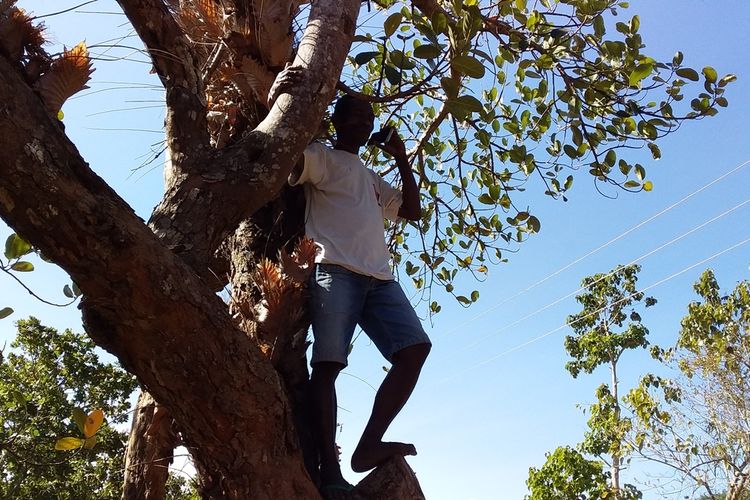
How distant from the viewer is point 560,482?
16172 mm

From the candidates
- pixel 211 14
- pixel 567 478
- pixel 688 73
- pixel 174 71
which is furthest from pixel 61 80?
pixel 567 478

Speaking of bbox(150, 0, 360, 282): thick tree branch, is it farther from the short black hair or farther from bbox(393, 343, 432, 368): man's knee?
bbox(393, 343, 432, 368): man's knee

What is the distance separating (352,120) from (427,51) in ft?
2.06

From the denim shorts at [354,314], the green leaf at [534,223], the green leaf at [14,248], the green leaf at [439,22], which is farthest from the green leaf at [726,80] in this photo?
the green leaf at [14,248]

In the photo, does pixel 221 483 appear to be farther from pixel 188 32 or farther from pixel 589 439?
pixel 589 439

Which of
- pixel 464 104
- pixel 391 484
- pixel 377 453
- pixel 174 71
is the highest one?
pixel 174 71

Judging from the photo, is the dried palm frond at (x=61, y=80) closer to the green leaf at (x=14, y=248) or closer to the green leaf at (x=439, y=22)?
the green leaf at (x=14, y=248)

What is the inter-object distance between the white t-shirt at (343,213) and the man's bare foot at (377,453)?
57 centimetres

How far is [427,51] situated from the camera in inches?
86.0

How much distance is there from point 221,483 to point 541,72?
8.76 feet

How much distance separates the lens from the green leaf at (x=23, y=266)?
7.55 feet

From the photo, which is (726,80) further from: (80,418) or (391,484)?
(80,418)

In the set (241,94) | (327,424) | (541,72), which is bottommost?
(327,424)

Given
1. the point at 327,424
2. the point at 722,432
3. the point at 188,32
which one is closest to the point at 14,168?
the point at 327,424
